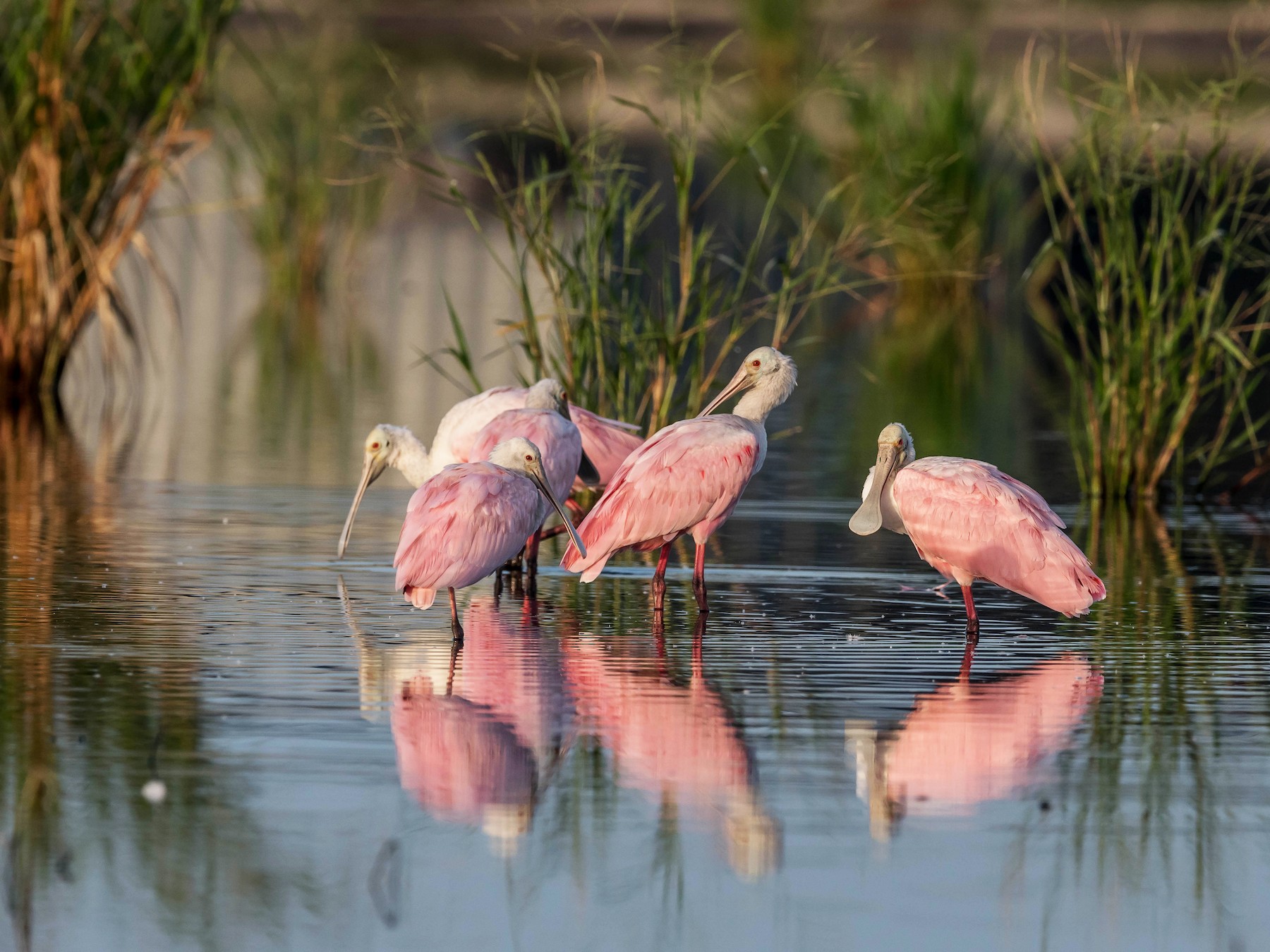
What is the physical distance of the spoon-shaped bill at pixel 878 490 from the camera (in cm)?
835

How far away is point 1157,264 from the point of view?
10406 millimetres

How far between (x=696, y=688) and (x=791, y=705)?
13.8 inches

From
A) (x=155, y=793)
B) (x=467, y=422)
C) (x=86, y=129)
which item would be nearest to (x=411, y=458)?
(x=467, y=422)

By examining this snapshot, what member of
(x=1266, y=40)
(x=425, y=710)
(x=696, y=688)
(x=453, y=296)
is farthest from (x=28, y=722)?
(x=453, y=296)

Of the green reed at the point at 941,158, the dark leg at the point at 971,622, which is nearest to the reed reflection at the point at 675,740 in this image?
the dark leg at the point at 971,622

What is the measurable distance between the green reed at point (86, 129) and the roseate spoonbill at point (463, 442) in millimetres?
4704

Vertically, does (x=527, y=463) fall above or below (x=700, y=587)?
above

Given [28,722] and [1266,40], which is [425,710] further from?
[1266,40]

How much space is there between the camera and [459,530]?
734 centimetres

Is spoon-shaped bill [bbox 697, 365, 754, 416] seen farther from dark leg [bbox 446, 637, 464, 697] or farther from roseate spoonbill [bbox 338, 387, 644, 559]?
dark leg [bbox 446, 637, 464, 697]

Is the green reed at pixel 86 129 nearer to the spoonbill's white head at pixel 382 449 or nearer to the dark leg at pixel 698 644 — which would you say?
the spoonbill's white head at pixel 382 449

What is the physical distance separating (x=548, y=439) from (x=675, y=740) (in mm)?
3017

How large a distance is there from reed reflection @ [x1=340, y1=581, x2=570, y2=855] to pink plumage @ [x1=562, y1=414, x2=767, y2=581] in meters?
0.48

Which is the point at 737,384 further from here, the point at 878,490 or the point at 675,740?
the point at 675,740
